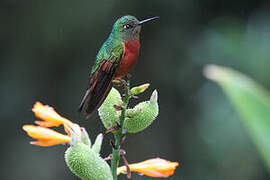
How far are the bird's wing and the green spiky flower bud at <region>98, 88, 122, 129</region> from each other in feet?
0.08

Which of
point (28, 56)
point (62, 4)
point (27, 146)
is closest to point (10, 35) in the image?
point (28, 56)

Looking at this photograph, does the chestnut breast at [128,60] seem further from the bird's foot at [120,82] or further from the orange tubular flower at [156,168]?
the orange tubular flower at [156,168]

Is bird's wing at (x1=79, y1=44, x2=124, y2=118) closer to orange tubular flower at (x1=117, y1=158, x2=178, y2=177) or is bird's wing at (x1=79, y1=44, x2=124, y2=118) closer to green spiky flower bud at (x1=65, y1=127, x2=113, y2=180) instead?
green spiky flower bud at (x1=65, y1=127, x2=113, y2=180)

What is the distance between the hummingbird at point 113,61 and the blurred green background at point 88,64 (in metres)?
2.48

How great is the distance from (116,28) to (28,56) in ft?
10.4

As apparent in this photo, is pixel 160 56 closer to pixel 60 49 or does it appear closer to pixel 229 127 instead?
pixel 60 49

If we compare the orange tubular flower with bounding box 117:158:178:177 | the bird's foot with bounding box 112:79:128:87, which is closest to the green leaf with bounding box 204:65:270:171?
the orange tubular flower with bounding box 117:158:178:177

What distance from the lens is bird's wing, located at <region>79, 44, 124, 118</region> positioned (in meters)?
0.75

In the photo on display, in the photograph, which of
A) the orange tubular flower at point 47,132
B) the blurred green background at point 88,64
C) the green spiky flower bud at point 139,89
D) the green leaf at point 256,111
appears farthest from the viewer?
the blurred green background at point 88,64

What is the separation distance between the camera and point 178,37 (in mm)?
3803

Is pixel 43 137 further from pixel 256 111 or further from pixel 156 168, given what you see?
pixel 256 111

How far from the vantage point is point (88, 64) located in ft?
12.7

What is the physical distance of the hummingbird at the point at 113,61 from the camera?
2.50 feet

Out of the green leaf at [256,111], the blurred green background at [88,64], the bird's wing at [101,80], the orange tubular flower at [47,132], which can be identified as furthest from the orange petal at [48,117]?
the blurred green background at [88,64]
